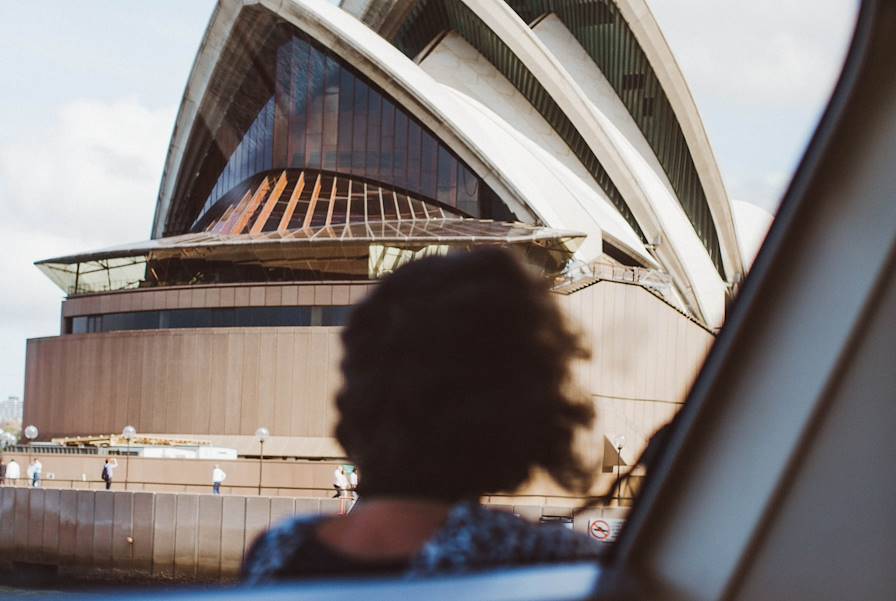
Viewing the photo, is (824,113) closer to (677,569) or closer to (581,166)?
(677,569)

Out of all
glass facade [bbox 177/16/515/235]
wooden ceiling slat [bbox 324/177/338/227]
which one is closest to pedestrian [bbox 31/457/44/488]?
wooden ceiling slat [bbox 324/177/338/227]

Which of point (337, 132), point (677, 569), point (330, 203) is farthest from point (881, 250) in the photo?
point (337, 132)

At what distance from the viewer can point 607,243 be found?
18844 millimetres

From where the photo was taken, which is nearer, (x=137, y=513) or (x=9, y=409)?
(x=9, y=409)

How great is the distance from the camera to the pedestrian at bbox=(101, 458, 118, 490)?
10.9 m

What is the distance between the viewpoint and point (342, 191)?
19.2 metres

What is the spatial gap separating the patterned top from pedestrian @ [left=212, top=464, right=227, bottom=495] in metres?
9.89

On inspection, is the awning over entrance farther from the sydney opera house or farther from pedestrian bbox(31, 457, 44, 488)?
pedestrian bbox(31, 457, 44, 488)

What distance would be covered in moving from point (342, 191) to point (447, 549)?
18.3 meters

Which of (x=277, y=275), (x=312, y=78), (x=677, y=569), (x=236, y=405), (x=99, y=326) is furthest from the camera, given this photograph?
(x=312, y=78)

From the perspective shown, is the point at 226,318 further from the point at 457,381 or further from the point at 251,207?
the point at 457,381

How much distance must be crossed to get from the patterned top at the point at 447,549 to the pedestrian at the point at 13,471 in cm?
763

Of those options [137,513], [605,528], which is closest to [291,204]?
[137,513]

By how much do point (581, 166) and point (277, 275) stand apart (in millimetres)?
8190
